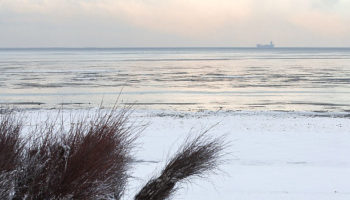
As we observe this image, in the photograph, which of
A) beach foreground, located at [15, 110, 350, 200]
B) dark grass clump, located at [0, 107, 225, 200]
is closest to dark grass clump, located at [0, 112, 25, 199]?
dark grass clump, located at [0, 107, 225, 200]

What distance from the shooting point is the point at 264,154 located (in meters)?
11.0

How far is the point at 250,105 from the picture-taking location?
21625 millimetres

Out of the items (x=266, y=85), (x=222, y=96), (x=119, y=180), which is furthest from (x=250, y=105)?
(x=119, y=180)

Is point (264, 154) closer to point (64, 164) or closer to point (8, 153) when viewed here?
point (64, 164)

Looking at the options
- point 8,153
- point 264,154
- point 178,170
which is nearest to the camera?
point 8,153

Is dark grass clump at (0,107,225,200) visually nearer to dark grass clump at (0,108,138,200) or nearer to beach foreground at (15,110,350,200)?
dark grass clump at (0,108,138,200)

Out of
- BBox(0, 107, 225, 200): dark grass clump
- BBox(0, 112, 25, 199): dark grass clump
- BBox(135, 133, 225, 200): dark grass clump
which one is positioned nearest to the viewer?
BBox(0, 112, 25, 199): dark grass clump

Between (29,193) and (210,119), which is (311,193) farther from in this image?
(210,119)

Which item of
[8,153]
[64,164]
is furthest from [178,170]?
[8,153]

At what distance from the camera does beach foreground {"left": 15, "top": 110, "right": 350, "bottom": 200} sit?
6.76 metres

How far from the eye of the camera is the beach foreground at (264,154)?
6758mm

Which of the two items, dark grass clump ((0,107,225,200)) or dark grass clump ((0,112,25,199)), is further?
dark grass clump ((0,107,225,200))

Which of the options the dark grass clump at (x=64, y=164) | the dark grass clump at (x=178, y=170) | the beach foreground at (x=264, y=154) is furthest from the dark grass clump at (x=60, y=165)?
the dark grass clump at (x=178, y=170)

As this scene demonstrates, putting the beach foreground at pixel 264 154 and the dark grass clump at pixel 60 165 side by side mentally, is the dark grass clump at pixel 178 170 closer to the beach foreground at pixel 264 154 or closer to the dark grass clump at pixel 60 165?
the beach foreground at pixel 264 154
